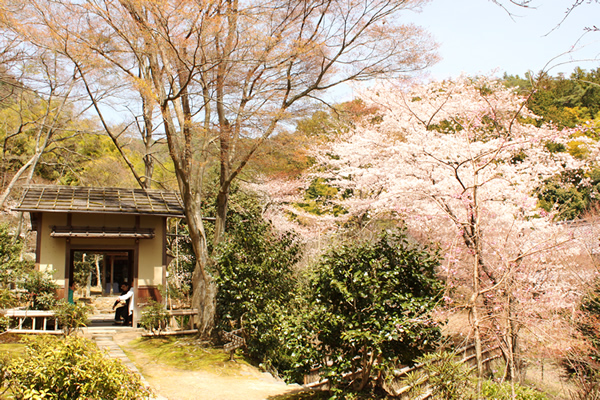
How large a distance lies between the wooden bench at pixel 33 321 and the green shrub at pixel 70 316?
29cm

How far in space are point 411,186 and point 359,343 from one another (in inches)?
287

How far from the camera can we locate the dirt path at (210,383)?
22.3 feet

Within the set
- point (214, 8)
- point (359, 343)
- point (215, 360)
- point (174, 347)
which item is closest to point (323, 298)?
point (359, 343)

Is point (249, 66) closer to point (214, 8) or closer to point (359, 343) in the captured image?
point (214, 8)

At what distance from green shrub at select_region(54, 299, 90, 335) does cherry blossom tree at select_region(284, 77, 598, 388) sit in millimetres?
6981

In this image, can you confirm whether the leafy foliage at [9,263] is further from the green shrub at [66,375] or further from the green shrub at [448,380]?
the green shrub at [448,380]

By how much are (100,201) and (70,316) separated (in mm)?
3258

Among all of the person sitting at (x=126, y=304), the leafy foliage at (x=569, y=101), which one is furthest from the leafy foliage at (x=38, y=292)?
the leafy foliage at (x=569, y=101)

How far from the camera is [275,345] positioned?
8.62 m

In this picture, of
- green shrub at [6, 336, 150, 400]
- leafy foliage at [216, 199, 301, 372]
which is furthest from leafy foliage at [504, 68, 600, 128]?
green shrub at [6, 336, 150, 400]

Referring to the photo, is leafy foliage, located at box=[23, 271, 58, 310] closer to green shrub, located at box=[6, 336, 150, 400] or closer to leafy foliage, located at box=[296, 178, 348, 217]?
green shrub, located at box=[6, 336, 150, 400]

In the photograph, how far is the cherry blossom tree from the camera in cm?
738

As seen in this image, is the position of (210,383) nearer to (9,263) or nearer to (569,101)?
(9,263)

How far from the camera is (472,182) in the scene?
34.9 ft
